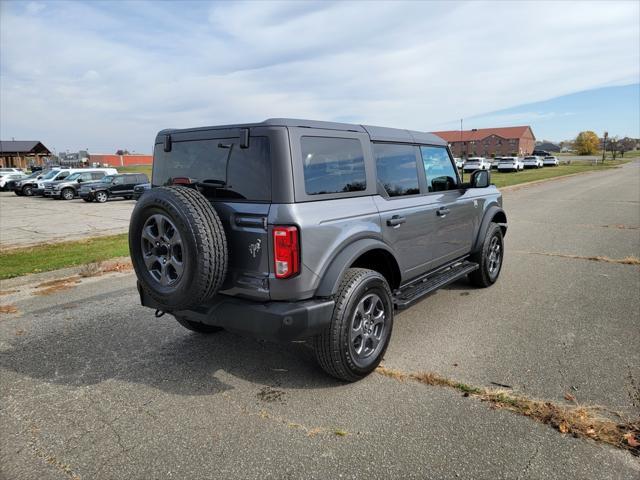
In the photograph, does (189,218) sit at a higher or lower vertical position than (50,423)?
higher

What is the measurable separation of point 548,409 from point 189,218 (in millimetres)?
2762

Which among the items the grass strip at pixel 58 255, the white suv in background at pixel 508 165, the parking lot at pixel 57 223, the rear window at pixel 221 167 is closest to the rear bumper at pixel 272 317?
the rear window at pixel 221 167

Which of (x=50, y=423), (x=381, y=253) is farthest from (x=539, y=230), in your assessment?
(x=50, y=423)

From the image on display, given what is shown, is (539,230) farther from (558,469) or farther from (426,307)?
(558,469)

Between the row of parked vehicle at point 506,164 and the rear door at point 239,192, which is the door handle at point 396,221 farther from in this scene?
the row of parked vehicle at point 506,164

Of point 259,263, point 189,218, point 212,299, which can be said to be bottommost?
point 212,299

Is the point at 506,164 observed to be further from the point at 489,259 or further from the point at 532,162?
the point at 489,259

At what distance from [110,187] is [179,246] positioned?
23119 mm

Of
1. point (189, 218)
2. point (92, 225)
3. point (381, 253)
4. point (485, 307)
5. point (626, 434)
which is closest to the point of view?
point (626, 434)

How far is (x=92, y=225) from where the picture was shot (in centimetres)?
1419

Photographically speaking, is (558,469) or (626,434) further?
(626,434)

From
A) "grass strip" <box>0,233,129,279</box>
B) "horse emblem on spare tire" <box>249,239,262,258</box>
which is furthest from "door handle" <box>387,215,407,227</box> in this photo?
"grass strip" <box>0,233,129,279</box>

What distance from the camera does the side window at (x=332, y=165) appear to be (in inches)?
127

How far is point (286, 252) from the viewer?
297 centimetres
